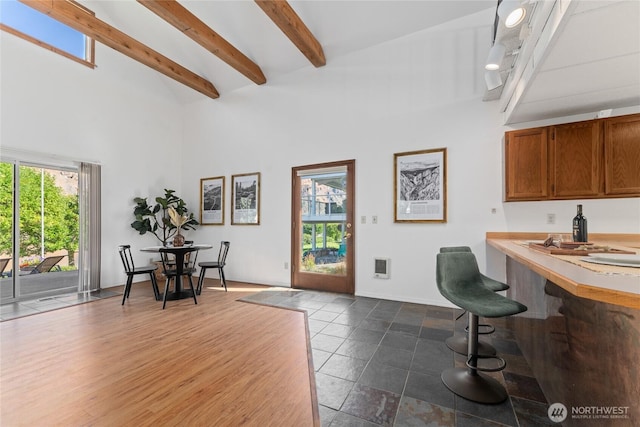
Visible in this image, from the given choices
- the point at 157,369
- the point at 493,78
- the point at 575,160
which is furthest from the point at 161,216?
the point at 575,160

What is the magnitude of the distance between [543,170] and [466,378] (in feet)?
8.31

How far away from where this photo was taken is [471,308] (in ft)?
5.52

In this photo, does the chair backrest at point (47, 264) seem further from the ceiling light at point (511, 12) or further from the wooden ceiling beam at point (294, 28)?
the ceiling light at point (511, 12)

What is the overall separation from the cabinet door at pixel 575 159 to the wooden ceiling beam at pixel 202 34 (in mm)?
4629

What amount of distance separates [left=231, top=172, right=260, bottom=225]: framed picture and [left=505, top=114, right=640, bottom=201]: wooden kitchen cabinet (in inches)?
160

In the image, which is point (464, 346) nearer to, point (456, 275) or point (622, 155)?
point (456, 275)

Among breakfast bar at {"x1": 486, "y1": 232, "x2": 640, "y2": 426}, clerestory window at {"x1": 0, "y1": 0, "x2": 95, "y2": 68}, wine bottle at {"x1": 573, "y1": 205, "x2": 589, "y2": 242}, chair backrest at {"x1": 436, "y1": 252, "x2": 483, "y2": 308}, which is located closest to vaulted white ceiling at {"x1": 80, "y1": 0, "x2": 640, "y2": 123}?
clerestory window at {"x1": 0, "y1": 0, "x2": 95, "y2": 68}

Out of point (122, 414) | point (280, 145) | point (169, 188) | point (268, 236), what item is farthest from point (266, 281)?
point (122, 414)

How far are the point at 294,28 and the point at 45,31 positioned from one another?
158 inches

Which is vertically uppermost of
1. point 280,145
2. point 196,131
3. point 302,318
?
point 196,131

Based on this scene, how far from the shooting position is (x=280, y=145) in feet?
16.5

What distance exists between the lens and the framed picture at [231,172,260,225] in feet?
17.4

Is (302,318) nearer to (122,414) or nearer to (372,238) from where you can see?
(372,238)

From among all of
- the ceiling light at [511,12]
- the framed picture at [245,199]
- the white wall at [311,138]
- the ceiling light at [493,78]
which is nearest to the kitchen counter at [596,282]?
the ceiling light at [511,12]
